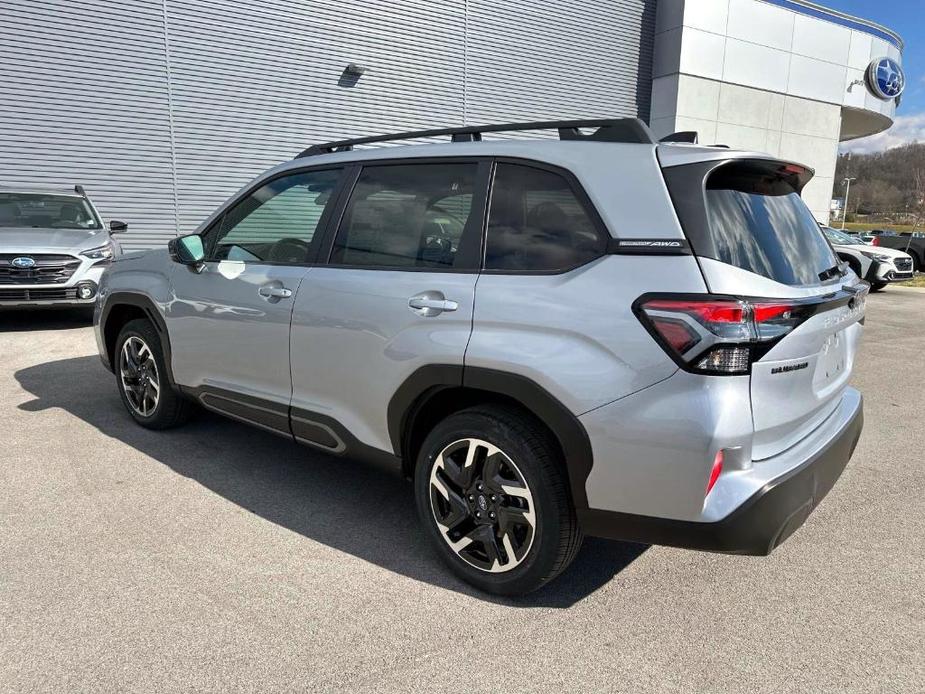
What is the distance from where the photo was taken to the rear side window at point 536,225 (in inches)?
95.6

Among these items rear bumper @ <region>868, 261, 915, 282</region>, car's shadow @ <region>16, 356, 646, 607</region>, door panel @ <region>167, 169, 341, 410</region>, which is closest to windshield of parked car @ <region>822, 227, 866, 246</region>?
rear bumper @ <region>868, 261, 915, 282</region>

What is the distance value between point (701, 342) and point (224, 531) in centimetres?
239

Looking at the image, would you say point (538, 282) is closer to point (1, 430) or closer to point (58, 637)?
point (58, 637)

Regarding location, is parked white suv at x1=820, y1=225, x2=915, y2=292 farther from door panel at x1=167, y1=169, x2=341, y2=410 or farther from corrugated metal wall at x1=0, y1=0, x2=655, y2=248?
door panel at x1=167, y1=169, x2=341, y2=410

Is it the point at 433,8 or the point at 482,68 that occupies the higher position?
the point at 433,8

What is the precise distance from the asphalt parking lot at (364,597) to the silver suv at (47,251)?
4.61m

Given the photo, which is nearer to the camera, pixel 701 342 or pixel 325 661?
pixel 701 342

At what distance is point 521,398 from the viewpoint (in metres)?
2.43

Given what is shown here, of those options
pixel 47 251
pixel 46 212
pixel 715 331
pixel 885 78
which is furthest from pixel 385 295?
pixel 885 78

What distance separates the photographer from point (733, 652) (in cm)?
235

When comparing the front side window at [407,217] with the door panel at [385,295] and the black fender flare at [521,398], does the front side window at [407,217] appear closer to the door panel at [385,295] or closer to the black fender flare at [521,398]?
the door panel at [385,295]

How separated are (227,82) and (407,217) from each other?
11679mm

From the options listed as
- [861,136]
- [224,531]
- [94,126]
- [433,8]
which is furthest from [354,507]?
[861,136]

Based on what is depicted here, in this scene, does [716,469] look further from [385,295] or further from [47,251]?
[47,251]
